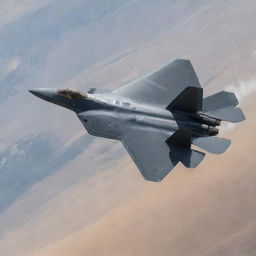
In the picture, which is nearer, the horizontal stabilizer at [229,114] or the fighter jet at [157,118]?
the fighter jet at [157,118]

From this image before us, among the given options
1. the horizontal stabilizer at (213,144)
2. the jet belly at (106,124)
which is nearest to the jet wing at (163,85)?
the jet belly at (106,124)

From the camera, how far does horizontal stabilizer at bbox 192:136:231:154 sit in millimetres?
38531

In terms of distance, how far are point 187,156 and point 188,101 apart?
12.7 feet

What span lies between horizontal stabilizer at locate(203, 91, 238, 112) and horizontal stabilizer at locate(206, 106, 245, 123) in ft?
1.09

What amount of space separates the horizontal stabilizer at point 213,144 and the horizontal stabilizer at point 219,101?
8.62 feet

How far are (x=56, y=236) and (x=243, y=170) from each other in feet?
215

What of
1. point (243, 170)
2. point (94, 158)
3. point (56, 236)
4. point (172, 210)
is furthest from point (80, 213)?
point (243, 170)

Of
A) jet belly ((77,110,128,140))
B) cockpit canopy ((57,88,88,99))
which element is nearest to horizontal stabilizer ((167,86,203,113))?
jet belly ((77,110,128,140))

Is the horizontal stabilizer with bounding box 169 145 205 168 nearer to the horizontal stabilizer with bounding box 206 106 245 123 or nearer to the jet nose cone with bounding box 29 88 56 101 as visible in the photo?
the horizontal stabilizer with bounding box 206 106 245 123

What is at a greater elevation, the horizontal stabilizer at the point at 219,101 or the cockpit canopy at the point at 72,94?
the cockpit canopy at the point at 72,94

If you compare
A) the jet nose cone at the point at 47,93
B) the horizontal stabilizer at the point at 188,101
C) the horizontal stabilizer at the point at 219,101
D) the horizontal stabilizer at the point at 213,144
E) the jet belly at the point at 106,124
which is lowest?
the horizontal stabilizer at the point at 213,144

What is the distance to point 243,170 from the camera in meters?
89.9

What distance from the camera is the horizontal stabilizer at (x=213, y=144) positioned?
38531 mm

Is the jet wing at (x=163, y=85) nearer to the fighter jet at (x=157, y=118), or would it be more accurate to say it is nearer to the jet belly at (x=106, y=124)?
the fighter jet at (x=157, y=118)
